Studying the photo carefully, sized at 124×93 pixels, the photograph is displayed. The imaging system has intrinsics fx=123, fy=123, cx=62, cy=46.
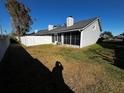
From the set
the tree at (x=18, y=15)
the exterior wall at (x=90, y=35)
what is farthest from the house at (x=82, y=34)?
the tree at (x=18, y=15)

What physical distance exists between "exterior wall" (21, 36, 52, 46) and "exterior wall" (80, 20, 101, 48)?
1230cm

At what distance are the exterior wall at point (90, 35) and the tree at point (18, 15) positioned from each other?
19223 millimetres

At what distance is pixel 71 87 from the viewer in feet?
17.5

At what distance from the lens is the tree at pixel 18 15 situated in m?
29.7

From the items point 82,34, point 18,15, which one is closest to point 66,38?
point 82,34

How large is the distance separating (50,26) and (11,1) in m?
12.3

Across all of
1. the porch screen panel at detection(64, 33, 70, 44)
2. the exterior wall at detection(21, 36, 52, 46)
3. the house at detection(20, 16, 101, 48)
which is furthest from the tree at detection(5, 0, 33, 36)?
the porch screen panel at detection(64, 33, 70, 44)

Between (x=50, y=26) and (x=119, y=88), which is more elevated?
(x=50, y=26)

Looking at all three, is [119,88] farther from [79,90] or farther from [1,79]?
[1,79]

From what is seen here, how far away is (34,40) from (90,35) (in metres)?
13.7

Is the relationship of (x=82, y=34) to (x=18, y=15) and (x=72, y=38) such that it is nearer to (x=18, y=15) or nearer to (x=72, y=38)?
(x=72, y=38)

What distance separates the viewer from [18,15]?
31.0m

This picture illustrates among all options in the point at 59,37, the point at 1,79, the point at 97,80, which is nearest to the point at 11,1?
the point at 59,37

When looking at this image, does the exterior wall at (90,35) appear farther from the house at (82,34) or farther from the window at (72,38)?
the window at (72,38)
